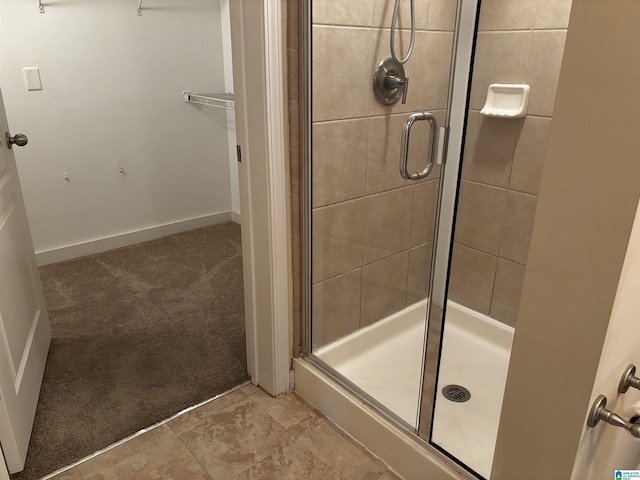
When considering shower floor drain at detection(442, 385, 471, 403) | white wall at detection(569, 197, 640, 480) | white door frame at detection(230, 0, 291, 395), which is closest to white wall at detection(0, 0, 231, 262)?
white door frame at detection(230, 0, 291, 395)

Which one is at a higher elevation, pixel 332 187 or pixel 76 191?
pixel 332 187

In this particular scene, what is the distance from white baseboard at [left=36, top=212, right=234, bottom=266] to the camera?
3.12 metres

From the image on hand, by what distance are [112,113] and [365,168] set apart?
1.96 metres

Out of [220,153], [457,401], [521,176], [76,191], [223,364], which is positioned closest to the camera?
[457,401]

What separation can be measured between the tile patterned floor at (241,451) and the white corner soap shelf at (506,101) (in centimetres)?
137

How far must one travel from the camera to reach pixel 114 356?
221cm

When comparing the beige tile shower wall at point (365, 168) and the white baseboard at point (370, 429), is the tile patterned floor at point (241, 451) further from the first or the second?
the beige tile shower wall at point (365, 168)

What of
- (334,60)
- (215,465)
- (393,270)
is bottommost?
(215,465)

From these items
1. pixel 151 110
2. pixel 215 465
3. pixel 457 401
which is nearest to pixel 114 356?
pixel 215 465

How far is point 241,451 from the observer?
171 centimetres

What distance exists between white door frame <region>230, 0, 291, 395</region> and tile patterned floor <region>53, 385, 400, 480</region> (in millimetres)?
180

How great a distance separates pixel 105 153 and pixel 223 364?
1.75 meters

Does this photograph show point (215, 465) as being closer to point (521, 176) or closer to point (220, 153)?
point (521, 176)

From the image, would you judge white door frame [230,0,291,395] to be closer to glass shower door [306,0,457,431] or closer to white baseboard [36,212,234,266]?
glass shower door [306,0,457,431]
